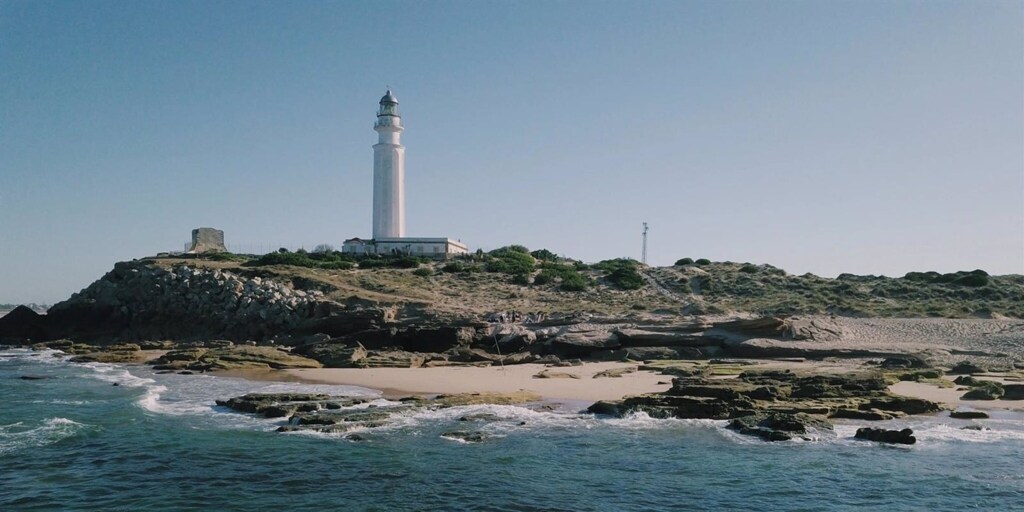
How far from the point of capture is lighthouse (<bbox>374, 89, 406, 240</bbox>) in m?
60.4

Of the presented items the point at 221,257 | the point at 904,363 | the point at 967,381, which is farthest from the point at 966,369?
the point at 221,257

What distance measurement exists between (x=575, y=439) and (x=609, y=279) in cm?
3341

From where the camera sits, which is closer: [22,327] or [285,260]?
[22,327]

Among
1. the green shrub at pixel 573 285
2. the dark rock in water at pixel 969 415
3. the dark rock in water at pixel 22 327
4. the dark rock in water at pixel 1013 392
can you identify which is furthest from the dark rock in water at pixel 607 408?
the dark rock in water at pixel 22 327

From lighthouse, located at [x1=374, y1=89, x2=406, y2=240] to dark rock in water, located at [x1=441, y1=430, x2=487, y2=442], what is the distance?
4513 cm

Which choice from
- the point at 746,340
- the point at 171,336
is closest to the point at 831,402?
the point at 746,340

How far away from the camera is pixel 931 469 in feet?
43.4

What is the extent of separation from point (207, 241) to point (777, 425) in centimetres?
5862

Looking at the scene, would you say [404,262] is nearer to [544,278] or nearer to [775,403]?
[544,278]

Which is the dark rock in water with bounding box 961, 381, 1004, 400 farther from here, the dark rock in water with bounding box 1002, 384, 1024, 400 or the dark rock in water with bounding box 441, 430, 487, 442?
the dark rock in water with bounding box 441, 430, 487, 442

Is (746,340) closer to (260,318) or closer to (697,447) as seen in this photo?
(697,447)

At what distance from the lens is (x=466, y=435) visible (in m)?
16.1

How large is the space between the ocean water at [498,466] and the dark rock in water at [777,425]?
0.47 m

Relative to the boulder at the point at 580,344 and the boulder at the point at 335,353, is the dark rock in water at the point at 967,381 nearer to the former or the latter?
the boulder at the point at 580,344
